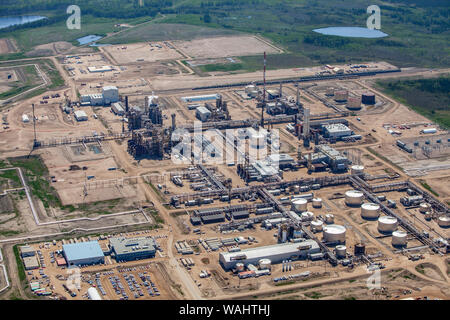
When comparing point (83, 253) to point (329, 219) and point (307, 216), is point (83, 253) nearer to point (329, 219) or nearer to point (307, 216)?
point (307, 216)

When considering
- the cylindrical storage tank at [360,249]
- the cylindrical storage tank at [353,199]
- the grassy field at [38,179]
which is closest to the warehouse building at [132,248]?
the grassy field at [38,179]

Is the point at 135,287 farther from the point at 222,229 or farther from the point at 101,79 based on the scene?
the point at 101,79

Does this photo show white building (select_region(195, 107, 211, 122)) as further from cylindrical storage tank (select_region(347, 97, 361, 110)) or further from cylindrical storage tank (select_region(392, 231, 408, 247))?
cylindrical storage tank (select_region(392, 231, 408, 247))

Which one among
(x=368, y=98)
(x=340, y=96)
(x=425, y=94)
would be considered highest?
(x=340, y=96)

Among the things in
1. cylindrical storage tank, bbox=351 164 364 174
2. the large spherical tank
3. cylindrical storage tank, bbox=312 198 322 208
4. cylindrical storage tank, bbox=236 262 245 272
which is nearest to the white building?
cylindrical storage tank, bbox=351 164 364 174

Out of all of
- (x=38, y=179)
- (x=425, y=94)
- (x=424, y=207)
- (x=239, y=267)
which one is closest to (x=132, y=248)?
(x=239, y=267)
